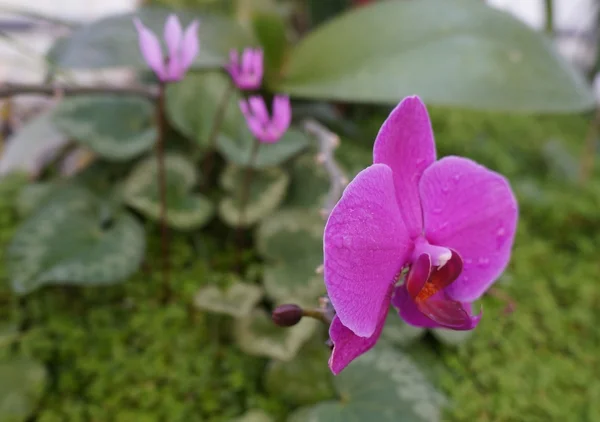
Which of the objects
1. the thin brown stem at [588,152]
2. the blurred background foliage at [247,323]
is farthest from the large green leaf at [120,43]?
the thin brown stem at [588,152]

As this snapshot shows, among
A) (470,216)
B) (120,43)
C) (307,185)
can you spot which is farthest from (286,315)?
(120,43)

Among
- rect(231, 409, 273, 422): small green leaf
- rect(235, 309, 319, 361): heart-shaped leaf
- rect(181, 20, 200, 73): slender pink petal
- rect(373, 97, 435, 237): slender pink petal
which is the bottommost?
rect(231, 409, 273, 422): small green leaf

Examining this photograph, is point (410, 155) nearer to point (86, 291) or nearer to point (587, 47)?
point (86, 291)

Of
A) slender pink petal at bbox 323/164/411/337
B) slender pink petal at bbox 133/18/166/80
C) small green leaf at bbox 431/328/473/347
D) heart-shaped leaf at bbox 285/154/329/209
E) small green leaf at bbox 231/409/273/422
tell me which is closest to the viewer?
slender pink petal at bbox 323/164/411/337

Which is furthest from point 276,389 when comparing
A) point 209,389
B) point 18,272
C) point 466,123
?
point 466,123

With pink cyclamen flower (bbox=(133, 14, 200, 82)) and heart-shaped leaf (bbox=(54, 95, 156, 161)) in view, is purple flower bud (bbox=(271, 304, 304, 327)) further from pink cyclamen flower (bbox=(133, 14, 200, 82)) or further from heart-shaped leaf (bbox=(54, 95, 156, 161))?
heart-shaped leaf (bbox=(54, 95, 156, 161))

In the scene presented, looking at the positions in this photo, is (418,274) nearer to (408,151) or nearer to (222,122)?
(408,151)

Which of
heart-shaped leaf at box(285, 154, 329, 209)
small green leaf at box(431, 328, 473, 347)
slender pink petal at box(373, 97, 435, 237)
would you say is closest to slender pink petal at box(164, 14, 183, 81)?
slender pink petal at box(373, 97, 435, 237)

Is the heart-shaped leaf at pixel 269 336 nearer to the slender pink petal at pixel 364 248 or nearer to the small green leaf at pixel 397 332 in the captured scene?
the small green leaf at pixel 397 332
